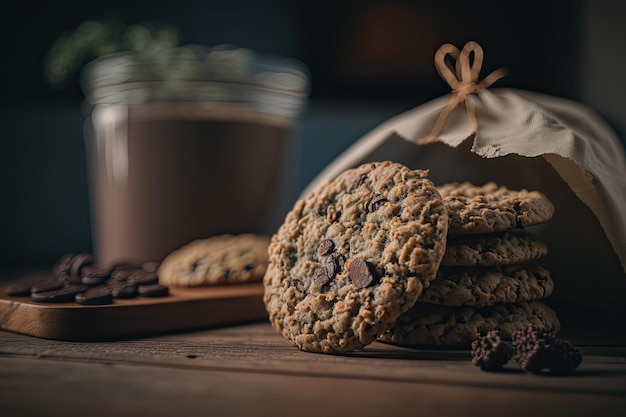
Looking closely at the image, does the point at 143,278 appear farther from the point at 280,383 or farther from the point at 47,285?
the point at 280,383

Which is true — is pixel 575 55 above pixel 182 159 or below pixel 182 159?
above

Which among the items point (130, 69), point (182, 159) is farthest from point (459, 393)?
point (130, 69)

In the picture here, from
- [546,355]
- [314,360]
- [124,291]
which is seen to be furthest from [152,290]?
[546,355]

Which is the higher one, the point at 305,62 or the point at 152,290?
the point at 305,62

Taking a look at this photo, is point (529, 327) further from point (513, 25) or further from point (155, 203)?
point (513, 25)

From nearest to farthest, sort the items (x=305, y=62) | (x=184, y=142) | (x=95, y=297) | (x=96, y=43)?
1. (x=95, y=297)
2. (x=184, y=142)
3. (x=96, y=43)
4. (x=305, y=62)

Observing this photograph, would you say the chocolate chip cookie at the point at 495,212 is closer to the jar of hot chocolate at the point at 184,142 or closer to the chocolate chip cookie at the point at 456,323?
the chocolate chip cookie at the point at 456,323

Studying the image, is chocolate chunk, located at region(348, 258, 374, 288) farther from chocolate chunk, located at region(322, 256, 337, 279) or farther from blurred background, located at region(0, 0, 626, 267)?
blurred background, located at region(0, 0, 626, 267)

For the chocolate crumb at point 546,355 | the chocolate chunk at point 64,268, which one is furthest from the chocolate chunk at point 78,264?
the chocolate crumb at point 546,355
